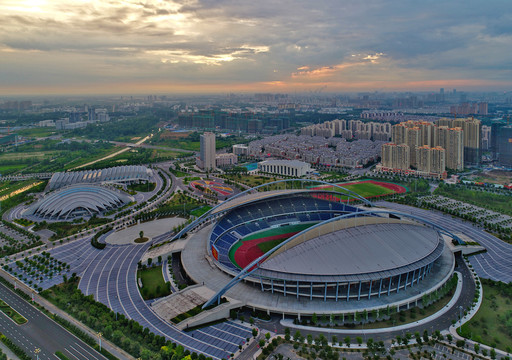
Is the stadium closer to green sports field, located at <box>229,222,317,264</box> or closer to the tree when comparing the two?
green sports field, located at <box>229,222,317,264</box>

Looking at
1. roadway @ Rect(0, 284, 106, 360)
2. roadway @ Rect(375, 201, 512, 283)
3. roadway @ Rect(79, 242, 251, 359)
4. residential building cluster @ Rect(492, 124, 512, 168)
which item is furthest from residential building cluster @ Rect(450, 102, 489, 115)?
roadway @ Rect(0, 284, 106, 360)

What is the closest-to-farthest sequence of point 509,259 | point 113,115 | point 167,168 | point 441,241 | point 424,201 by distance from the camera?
1. point 441,241
2. point 509,259
3. point 424,201
4. point 167,168
5. point 113,115

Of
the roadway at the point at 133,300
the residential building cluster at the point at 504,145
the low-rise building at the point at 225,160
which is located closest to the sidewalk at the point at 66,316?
the roadway at the point at 133,300

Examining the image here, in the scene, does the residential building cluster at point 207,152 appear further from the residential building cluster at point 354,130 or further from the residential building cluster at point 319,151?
the residential building cluster at point 354,130

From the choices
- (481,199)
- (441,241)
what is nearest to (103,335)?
(441,241)

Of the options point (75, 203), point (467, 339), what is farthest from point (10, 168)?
point (467, 339)

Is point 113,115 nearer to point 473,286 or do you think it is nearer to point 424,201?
point 424,201

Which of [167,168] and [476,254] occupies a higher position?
[167,168]
